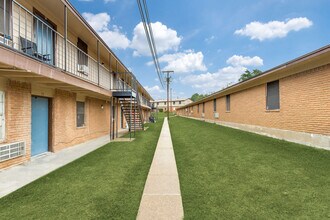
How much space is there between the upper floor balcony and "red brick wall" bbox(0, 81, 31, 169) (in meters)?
1.24

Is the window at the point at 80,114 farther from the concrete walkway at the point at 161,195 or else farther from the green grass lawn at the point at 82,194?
the concrete walkway at the point at 161,195

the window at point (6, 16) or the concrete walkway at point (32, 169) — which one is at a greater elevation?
the window at point (6, 16)

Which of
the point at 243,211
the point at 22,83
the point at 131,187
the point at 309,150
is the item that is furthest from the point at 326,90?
the point at 22,83

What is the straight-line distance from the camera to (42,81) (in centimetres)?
624

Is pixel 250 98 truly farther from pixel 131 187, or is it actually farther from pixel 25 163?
pixel 25 163

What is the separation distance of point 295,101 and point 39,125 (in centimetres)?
1091

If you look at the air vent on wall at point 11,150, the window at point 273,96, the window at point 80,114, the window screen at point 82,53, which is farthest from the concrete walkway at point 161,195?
the window screen at point 82,53

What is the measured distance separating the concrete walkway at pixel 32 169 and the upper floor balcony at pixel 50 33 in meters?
3.08

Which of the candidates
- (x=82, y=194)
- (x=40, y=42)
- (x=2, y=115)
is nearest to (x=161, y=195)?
(x=82, y=194)

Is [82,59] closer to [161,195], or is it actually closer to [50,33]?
[50,33]

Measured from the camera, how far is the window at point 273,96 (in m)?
9.52

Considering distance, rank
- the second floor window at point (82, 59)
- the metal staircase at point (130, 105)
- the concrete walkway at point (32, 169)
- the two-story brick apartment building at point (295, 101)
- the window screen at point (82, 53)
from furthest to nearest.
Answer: the metal staircase at point (130, 105) → the window screen at point (82, 53) → the second floor window at point (82, 59) → the two-story brick apartment building at point (295, 101) → the concrete walkway at point (32, 169)

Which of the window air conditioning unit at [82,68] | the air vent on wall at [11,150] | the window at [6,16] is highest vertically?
the window at [6,16]

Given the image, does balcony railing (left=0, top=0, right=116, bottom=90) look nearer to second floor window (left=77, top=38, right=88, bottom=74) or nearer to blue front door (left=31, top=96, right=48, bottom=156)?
second floor window (left=77, top=38, right=88, bottom=74)
